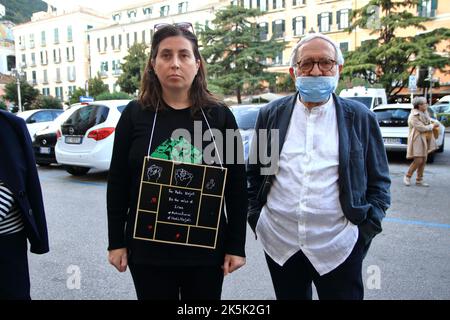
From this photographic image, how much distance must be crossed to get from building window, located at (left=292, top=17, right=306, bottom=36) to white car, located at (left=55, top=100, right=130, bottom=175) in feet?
134

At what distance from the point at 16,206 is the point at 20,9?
9333 centimetres

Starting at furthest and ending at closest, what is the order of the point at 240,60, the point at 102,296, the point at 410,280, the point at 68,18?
the point at 68,18, the point at 240,60, the point at 410,280, the point at 102,296

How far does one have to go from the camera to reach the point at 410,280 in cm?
356

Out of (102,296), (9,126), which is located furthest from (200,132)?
(102,296)

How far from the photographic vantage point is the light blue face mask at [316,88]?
2133 mm

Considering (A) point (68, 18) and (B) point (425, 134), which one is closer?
(B) point (425, 134)

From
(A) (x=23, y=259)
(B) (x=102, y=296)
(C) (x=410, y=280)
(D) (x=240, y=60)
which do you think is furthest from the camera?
(D) (x=240, y=60)

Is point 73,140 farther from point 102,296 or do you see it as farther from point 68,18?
A: point 68,18

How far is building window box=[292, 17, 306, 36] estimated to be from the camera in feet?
148

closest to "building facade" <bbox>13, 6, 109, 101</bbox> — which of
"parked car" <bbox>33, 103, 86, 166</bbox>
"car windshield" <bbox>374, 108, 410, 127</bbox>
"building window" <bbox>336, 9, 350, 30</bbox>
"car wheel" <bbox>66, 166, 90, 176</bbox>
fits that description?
"building window" <bbox>336, 9, 350, 30</bbox>

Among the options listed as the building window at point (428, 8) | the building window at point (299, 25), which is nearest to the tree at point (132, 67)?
the building window at point (299, 25)

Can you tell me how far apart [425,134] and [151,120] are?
25.6ft

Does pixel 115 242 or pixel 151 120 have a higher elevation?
pixel 151 120

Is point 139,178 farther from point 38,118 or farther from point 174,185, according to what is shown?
point 38,118
